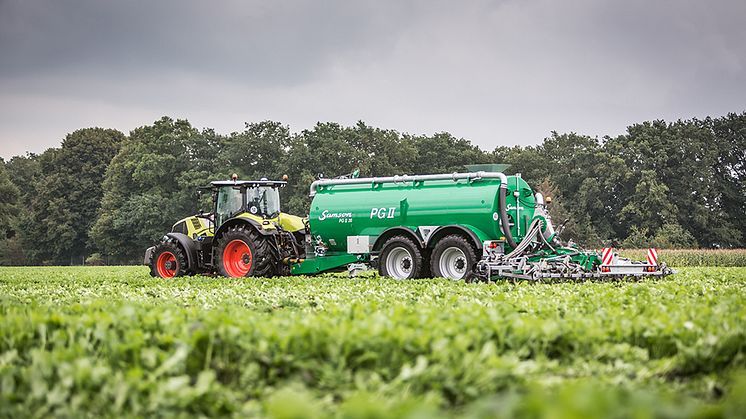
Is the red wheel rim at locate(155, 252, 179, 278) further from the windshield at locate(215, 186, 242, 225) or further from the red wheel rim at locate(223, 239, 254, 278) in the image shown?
the red wheel rim at locate(223, 239, 254, 278)

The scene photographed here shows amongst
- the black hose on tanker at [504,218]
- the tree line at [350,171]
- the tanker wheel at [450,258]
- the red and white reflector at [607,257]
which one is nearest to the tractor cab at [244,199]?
the tanker wheel at [450,258]

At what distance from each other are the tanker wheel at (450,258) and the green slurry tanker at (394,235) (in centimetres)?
2

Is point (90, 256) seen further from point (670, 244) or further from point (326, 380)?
point (326, 380)

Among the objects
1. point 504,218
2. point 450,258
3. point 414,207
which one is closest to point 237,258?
point 414,207

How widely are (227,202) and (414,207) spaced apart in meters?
5.52

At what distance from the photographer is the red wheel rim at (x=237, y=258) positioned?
66.7ft

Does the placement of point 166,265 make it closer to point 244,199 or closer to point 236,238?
point 236,238

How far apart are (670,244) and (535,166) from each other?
1560cm

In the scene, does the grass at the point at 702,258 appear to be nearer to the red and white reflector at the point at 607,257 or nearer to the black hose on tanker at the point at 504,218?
the red and white reflector at the point at 607,257

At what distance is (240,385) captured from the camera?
17.0 ft

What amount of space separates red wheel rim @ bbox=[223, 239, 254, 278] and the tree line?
31.9m

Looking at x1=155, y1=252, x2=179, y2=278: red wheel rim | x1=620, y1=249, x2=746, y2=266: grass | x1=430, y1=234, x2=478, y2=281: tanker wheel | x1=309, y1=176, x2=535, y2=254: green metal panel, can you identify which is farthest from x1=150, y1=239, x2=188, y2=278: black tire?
x1=620, y1=249, x2=746, y2=266: grass

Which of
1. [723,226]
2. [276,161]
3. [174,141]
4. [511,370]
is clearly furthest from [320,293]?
[723,226]

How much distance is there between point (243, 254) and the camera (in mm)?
20406
